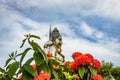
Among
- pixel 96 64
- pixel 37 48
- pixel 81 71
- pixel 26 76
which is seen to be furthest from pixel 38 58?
pixel 96 64

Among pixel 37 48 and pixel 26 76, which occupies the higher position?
pixel 37 48

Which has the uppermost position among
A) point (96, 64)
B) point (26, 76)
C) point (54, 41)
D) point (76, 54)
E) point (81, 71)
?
point (54, 41)

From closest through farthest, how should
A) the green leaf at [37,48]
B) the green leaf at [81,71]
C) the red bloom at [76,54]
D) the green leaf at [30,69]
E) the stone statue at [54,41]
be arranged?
1. the green leaf at [30,69]
2. the green leaf at [37,48]
3. the green leaf at [81,71]
4. the red bloom at [76,54]
5. the stone statue at [54,41]

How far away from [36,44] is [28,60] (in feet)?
0.62

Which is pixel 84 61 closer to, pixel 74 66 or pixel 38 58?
pixel 74 66

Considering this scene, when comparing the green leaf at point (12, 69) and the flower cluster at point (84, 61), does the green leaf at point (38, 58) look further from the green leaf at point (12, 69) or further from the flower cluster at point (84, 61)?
the flower cluster at point (84, 61)

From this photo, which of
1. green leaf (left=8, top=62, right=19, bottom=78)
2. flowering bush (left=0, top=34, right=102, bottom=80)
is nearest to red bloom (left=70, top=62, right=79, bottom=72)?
flowering bush (left=0, top=34, right=102, bottom=80)

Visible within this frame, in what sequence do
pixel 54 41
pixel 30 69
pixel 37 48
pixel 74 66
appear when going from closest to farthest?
1. pixel 30 69
2. pixel 37 48
3. pixel 74 66
4. pixel 54 41

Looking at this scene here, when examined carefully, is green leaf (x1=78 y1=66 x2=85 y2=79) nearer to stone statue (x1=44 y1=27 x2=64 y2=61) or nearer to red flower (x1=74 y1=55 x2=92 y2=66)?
red flower (x1=74 y1=55 x2=92 y2=66)

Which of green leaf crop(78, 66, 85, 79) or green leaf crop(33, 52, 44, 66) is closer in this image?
green leaf crop(33, 52, 44, 66)

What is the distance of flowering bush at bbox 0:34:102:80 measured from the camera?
150 inches

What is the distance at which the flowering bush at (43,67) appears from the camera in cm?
381

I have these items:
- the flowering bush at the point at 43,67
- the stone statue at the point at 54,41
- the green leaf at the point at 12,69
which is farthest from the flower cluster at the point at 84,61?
the stone statue at the point at 54,41

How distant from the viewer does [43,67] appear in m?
3.90
